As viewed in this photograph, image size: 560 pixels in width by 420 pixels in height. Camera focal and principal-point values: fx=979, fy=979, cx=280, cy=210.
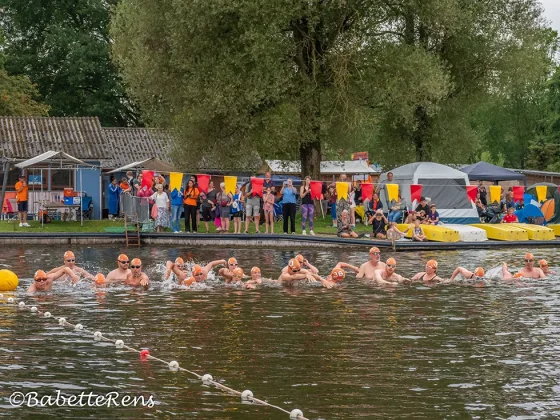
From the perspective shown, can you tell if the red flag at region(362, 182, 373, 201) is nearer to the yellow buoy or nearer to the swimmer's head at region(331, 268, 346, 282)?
the swimmer's head at region(331, 268, 346, 282)

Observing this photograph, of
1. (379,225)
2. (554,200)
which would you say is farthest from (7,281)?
(554,200)

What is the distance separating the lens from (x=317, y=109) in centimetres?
4159

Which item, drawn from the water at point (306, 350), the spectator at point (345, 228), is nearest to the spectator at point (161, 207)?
the spectator at point (345, 228)

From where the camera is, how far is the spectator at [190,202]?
3684 cm

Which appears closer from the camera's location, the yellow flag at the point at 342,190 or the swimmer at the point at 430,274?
the swimmer at the point at 430,274

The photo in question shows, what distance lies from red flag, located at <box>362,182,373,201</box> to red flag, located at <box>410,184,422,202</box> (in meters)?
2.12

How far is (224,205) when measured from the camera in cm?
3744

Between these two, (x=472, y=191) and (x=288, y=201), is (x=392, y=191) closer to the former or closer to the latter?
(x=472, y=191)

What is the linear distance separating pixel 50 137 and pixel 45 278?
89.9 feet

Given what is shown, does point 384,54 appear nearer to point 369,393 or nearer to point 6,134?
point 6,134

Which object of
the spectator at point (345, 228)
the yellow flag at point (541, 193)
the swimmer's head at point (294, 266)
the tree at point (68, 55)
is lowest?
the swimmer's head at point (294, 266)

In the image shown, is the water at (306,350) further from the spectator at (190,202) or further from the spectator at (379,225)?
the spectator at (190,202)

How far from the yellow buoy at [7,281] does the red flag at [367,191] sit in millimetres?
18690

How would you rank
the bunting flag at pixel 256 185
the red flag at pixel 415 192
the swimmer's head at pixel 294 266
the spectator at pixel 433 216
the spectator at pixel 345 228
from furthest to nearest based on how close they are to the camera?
the spectator at pixel 433 216
the red flag at pixel 415 192
the bunting flag at pixel 256 185
the spectator at pixel 345 228
the swimmer's head at pixel 294 266
